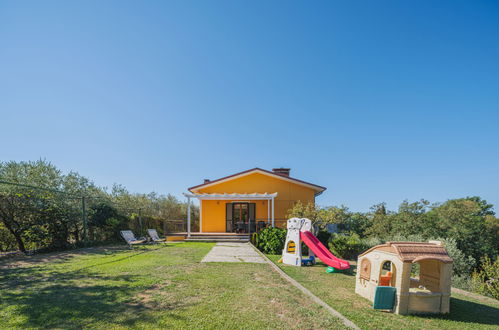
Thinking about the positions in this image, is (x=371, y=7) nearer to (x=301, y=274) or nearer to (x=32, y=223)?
(x=301, y=274)

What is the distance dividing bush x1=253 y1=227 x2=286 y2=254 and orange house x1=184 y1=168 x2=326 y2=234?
6.14 metres

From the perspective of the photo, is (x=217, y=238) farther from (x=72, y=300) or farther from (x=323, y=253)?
(x=72, y=300)

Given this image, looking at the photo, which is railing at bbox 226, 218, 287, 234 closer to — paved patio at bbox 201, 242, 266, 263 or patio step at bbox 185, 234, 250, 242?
patio step at bbox 185, 234, 250, 242

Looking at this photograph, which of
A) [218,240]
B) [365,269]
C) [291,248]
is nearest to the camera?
[365,269]

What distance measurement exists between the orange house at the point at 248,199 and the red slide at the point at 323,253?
9364 millimetres

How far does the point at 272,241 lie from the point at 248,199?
7.03 metres

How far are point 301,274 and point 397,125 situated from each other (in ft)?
46.1

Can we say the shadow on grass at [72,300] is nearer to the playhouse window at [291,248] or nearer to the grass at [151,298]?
the grass at [151,298]

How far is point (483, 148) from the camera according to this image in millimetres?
16656

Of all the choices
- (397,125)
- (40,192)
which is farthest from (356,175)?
(40,192)

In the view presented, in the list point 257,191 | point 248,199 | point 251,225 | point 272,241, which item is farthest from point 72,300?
point 257,191

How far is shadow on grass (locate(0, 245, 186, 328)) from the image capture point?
3361 mm

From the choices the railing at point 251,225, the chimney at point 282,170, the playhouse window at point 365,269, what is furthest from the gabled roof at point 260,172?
the playhouse window at point 365,269

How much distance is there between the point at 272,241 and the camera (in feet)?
35.7
